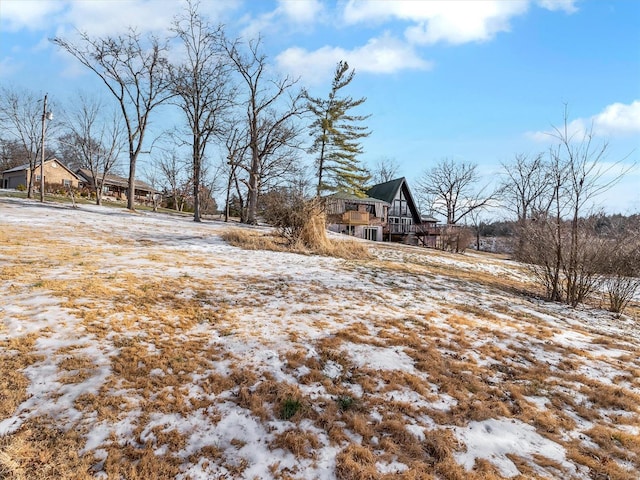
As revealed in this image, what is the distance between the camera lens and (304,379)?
3.34 m

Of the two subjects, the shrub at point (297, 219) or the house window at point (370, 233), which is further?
the house window at point (370, 233)

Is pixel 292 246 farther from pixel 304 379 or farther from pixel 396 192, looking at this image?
pixel 396 192

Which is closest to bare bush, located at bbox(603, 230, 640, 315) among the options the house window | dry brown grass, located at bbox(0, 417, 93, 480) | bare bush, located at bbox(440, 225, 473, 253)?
dry brown grass, located at bbox(0, 417, 93, 480)

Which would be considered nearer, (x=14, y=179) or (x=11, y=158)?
(x=14, y=179)

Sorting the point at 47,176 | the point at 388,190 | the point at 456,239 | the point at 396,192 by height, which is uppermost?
the point at 388,190

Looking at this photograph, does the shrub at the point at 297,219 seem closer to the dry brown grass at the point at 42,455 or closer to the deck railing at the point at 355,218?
the dry brown grass at the point at 42,455

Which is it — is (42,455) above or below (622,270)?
below

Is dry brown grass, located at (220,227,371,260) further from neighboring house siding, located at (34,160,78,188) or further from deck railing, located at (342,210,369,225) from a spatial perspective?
neighboring house siding, located at (34,160,78,188)

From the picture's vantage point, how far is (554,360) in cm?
438

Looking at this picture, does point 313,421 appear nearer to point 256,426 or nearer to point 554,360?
point 256,426

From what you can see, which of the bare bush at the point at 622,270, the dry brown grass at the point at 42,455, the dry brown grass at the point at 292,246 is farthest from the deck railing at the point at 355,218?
the dry brown grass at the point at 42,455

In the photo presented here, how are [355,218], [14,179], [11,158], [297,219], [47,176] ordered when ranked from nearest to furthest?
[297,219] → [355,218] → [47,176] → [14,179] → [11,158]

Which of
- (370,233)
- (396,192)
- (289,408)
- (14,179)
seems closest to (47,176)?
(14,179)

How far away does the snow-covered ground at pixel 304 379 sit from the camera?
8.03 feet
